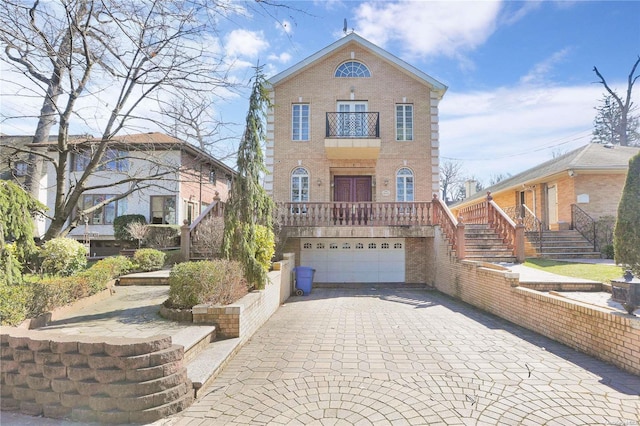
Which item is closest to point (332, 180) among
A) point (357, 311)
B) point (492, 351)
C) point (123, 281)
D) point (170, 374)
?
point (357, 311)

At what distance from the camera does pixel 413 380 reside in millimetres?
3990

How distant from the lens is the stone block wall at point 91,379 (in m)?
3.09

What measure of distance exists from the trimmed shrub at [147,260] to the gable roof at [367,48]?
856 cm

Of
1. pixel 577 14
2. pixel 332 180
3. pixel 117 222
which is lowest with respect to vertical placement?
pixel 117 222

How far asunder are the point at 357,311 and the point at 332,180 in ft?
25.2

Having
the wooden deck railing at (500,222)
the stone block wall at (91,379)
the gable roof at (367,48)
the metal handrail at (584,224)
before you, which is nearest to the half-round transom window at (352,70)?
the gable roof at (367,48)

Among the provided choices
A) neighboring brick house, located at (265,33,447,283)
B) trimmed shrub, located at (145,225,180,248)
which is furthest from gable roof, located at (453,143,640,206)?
trimmed shrub, located at (145,225,180,248)

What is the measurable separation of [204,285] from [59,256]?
15.4 feet

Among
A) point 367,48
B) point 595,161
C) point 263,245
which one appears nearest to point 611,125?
point 595,161

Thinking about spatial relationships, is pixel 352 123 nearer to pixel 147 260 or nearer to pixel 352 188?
pixel 352 188

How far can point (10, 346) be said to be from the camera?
336cm

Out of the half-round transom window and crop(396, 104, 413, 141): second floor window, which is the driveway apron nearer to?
crop(396, 104, 413, 141): second floor window

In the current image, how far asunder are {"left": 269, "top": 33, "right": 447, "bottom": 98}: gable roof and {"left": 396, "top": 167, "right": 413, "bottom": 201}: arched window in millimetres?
3906

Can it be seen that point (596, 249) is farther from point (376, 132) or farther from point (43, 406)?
point (43, 406)
